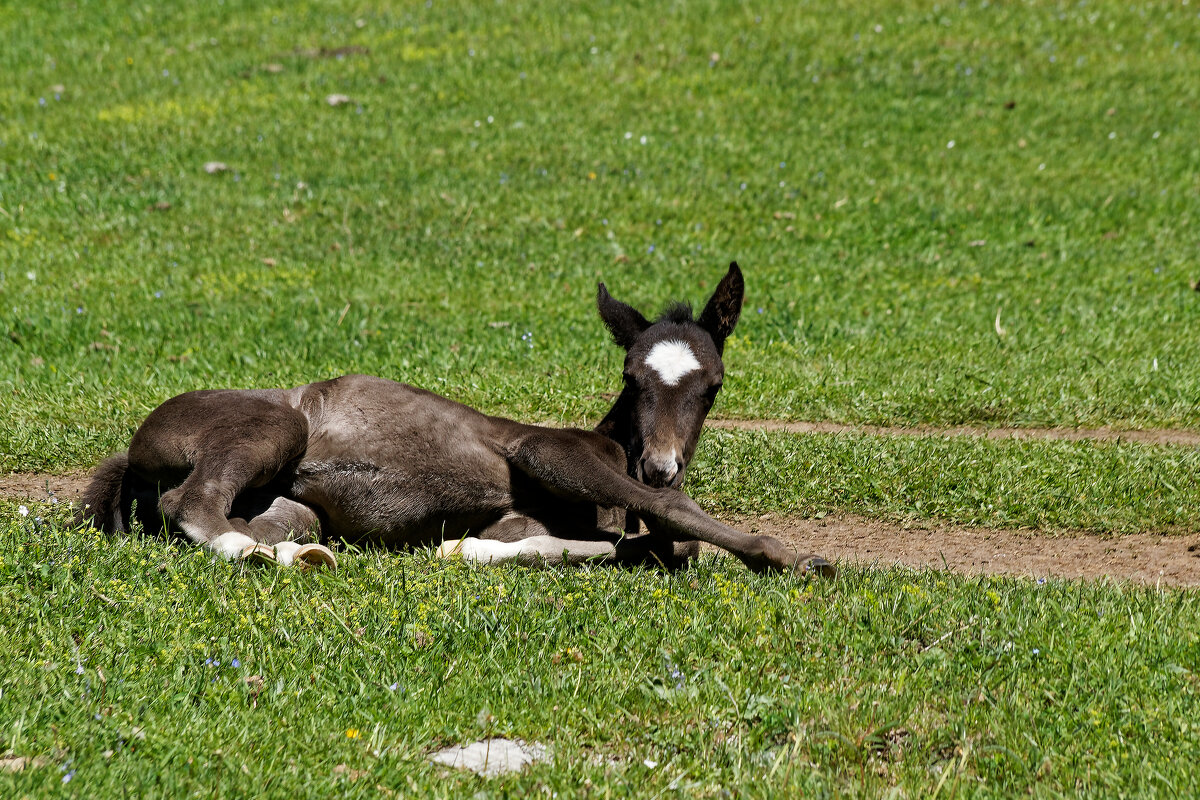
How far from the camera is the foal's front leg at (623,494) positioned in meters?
5.14

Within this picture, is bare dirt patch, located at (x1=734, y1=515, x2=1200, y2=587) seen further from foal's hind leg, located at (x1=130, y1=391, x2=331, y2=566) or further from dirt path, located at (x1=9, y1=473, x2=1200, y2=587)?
foal's hind leg, located at (x1=130, y1=391, x2=331, y2=566)

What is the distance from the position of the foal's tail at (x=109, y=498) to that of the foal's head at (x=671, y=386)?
273cm

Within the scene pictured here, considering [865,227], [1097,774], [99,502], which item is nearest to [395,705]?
[1097,774]

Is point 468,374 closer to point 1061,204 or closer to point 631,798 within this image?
point 631,798

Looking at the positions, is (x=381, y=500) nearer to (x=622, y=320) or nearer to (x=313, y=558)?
(x=313, y=558)

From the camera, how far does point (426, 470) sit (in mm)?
5879

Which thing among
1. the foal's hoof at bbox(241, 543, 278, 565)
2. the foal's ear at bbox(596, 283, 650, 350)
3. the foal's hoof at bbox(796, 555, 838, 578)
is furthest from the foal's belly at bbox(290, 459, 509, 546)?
the foal's hoof at bbox(796, 555, 838, 578)

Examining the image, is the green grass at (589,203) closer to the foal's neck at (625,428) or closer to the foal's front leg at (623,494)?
the foal's neck at (625,428)

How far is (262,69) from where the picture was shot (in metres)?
17.9

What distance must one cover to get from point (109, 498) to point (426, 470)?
1746mm

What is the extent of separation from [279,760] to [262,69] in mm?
16513

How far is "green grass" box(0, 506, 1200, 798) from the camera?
338 cm

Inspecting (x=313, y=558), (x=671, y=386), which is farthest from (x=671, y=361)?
(x=313, y=558)

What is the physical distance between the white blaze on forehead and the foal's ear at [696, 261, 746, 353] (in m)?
0.44
